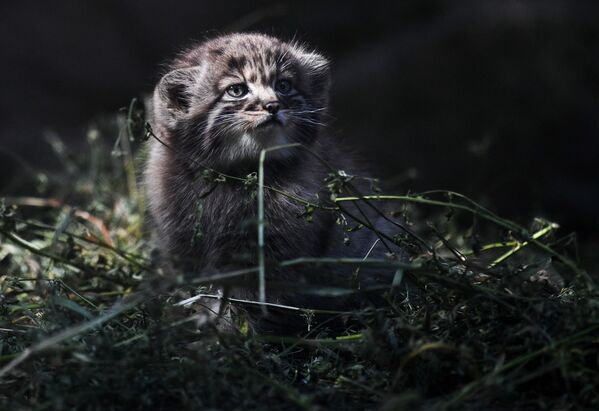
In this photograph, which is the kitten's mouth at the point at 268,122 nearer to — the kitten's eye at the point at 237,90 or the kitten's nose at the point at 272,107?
the kitten's nose at the point at 272,107

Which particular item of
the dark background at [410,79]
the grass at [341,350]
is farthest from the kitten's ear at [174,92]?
the dark background at [410,79]

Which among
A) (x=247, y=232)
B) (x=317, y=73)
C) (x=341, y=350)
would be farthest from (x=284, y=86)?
(x=341, y=350)

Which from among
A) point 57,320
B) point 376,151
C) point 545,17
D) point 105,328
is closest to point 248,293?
point 105,328

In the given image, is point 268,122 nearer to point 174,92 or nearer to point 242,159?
point 242,159

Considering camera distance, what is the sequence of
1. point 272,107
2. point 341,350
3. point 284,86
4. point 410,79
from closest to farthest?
point 341,350 < point 272,107 < point 284,86 < point 410,79

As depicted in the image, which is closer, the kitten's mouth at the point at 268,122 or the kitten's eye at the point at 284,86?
the kitten's mouth at the point at 268,122

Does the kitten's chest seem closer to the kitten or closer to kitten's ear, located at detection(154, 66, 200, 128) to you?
the kitten
